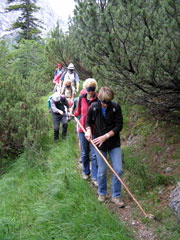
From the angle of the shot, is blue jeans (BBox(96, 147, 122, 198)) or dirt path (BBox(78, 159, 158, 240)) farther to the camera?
blue jeans (BBox(96, 147, 122, 198))

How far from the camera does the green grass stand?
2.87m

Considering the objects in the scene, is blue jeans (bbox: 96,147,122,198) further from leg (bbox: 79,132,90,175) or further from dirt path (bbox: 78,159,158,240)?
leg (bbox: 79,132,90,175)

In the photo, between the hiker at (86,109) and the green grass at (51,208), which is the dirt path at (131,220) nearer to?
the green grass at (51,208)

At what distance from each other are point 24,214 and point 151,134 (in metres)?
3.30

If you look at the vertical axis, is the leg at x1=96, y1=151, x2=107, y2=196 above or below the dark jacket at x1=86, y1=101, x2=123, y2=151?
below

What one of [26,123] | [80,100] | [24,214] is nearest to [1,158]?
[26,123]

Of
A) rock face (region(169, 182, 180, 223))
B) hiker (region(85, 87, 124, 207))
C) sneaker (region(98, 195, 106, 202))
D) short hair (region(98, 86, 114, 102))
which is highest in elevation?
short hair (region(98, 86, 114, 102))

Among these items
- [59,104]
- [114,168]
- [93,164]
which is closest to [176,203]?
[114,168]

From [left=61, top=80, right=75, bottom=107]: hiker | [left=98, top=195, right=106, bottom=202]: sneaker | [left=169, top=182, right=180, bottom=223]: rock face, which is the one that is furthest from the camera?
[left=61, top=80, right=75, bottom=107]: hiker

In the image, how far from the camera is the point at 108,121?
314 cm

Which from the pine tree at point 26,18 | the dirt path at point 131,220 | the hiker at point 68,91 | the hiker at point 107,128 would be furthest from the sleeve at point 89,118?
the pine tree at point 26,18

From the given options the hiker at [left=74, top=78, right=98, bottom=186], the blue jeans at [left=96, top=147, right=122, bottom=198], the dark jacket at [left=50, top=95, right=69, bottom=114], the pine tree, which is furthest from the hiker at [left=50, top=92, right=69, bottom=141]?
the pine tree

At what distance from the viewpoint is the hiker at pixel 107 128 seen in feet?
10.1

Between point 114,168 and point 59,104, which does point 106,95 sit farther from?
point 59,104
